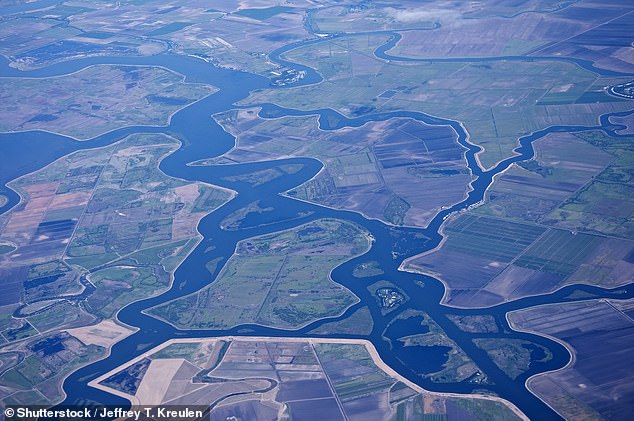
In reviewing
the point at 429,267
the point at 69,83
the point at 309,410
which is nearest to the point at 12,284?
the point at 309,410

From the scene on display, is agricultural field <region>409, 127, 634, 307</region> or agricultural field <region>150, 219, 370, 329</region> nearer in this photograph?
agricultural field <region>150, 219, 370, 329</region>

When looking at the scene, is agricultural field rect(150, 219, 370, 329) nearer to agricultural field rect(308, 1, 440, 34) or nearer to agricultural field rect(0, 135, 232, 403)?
agricultural field rect(0, 135, 232, 403)

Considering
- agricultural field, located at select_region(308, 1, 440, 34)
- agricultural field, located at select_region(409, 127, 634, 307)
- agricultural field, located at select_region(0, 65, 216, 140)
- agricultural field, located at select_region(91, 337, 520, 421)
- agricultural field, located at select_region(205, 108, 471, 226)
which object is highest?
agricultural field, located at select_region(308, 1, 440, 34)

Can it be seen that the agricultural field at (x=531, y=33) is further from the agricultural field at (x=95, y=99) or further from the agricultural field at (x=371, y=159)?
the agricultural field at (x=95, y=99)

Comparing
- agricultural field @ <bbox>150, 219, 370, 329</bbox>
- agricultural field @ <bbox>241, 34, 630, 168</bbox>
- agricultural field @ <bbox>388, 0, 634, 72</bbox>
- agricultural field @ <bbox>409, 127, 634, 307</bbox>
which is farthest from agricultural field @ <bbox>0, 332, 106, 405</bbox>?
agricultural field @ <bbox>388, 0, 634, 72</bbox>

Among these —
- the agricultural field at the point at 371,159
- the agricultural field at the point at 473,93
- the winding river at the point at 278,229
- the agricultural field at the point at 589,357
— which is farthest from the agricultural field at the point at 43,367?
the agricultural field at the point at 473,93

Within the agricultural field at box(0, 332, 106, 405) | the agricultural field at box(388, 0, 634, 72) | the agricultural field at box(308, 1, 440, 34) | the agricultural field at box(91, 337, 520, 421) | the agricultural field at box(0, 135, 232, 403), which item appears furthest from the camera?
the agricultural field at box(308, 1, 440, 34)

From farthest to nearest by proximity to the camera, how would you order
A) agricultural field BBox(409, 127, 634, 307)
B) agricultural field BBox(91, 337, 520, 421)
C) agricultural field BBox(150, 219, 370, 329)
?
1. agricultural field BBox(409, 127, 634, 307)
2. agricultural field BBox(150, 219, 370, 329)
3. agricultural field BBox(91, 337, 520, 421)

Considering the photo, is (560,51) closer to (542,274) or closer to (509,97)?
(509,97)
